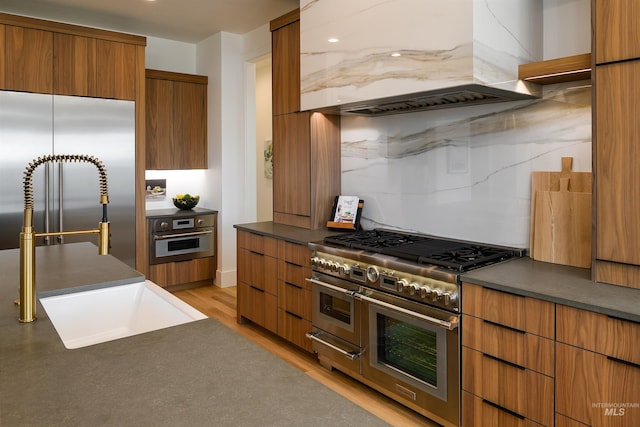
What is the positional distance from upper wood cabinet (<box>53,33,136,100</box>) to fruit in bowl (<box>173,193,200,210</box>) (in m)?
1.23

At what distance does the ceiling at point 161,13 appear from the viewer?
4.16m

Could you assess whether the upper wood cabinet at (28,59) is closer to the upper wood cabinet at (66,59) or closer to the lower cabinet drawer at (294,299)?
the upper wood cabinet at (66,59)

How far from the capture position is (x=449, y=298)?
2184 mm

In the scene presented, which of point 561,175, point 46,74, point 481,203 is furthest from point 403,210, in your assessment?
point 46,74

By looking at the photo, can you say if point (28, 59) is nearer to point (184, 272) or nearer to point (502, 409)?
point (184, 272)

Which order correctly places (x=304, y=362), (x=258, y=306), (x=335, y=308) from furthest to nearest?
(x=258, y=306)
(x=304, y=362)
(x=335, y=308)

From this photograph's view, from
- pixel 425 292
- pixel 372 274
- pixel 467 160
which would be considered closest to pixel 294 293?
pixel 372 274

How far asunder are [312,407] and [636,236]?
1569mm

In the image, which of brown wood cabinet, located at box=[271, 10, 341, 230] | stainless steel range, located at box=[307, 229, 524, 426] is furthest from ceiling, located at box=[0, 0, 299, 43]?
stainless steel range, located at box=[307, 229, 524, 426]

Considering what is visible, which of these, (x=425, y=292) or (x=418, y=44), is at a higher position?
(x=418, y=44)

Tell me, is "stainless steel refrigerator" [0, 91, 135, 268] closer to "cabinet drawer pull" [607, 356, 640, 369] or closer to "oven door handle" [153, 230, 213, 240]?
"oven door handle" [153, 230, 213, 240]

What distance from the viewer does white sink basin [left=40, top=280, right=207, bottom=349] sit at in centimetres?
167

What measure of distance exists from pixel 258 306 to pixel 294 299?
541 mm

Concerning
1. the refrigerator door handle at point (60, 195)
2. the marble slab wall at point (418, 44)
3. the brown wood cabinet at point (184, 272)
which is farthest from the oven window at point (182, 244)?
the marble slab wall at point (418, 44)
